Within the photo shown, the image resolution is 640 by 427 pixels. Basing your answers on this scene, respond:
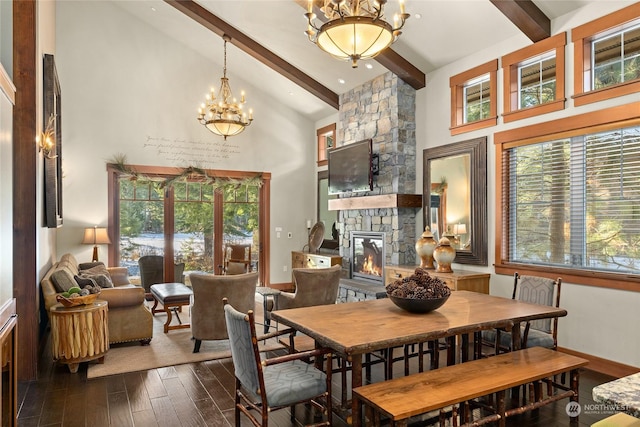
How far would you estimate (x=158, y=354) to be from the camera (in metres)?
4.50

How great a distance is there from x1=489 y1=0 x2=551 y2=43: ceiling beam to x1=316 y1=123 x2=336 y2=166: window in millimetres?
4517

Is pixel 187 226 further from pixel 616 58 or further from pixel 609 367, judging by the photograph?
pixel 616 58

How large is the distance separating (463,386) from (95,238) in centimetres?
622

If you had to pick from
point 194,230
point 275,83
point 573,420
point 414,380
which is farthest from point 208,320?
point 275,83

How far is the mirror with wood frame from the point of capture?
16.9ft

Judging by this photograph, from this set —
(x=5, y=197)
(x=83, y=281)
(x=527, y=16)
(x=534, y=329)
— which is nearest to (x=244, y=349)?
(x=5, y=197)

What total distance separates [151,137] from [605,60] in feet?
22.3

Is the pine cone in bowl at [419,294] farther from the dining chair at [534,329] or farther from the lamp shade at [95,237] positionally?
the lamp shade at [95,237]

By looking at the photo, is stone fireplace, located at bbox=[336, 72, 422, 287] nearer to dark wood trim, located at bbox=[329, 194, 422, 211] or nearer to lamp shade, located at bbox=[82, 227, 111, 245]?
dark wood trim, located at bbox=[329, 194, 422, 211]

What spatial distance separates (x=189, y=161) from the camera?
8008 millimetres

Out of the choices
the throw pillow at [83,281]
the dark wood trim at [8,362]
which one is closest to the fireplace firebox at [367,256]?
the throw pillow at [83,281]

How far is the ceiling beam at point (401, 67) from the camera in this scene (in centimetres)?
565

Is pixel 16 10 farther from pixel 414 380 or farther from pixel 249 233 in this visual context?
pixel 249 233

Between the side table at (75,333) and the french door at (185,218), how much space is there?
11.5ft
